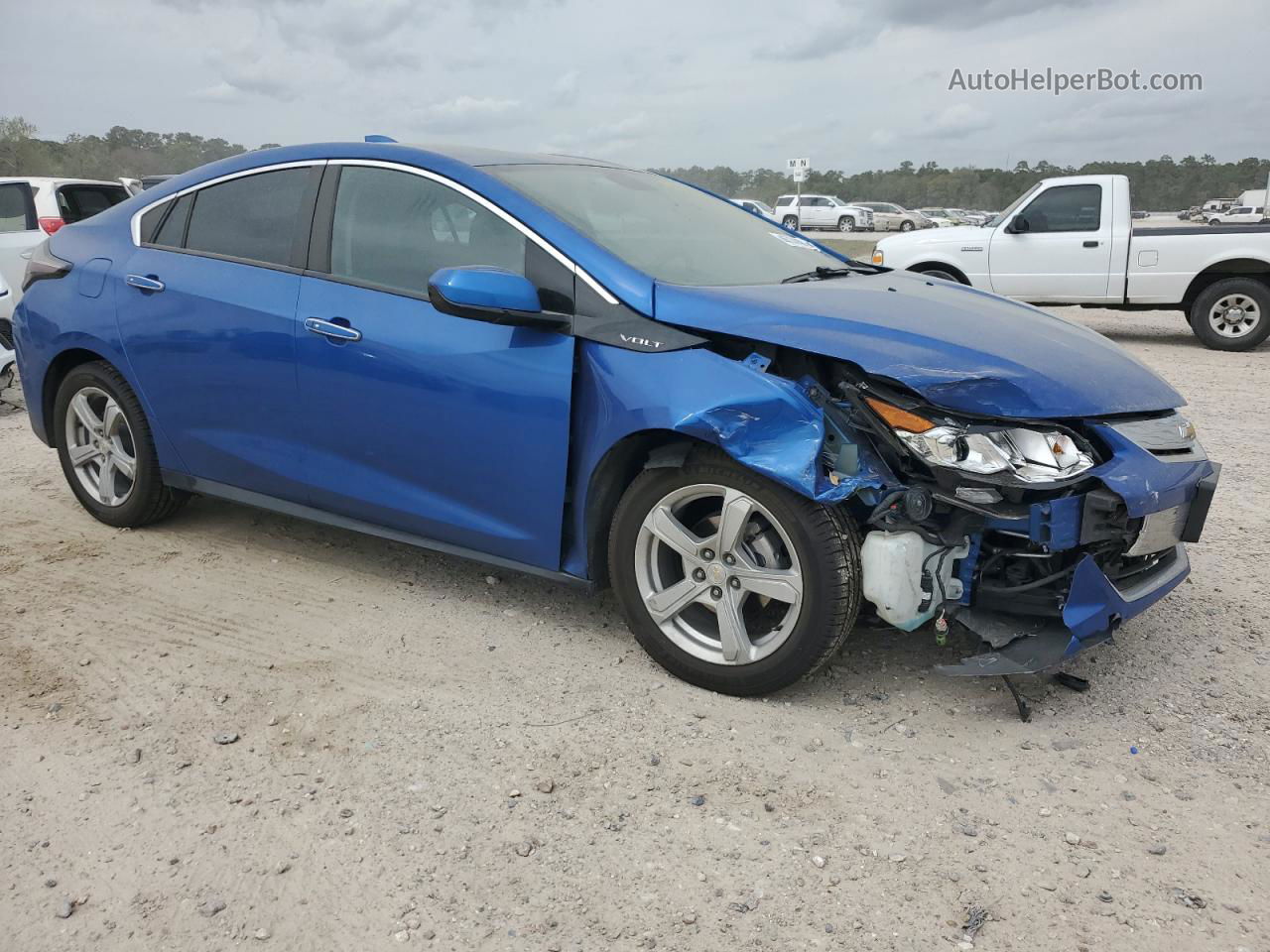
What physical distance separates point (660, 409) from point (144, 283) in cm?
249

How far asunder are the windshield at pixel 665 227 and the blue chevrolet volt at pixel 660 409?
0.02 m

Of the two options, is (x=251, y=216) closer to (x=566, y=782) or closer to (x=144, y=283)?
(x=144, y=283)

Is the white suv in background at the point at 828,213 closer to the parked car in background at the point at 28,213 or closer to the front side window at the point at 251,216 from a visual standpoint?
the parked car in background at the point at 28,213

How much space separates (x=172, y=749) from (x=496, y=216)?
6.37 ft

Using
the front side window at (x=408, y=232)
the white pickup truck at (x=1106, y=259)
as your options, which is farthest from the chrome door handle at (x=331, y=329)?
the white pickup truck at (x=1106, y=259)

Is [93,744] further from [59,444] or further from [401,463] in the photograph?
[59,444]

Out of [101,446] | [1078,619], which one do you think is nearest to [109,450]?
[101,446]

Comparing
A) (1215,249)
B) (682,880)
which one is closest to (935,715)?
(682,880)

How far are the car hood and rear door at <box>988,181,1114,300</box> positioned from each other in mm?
8224

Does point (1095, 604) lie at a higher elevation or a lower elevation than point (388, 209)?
→ lower

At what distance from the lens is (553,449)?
10.6ft

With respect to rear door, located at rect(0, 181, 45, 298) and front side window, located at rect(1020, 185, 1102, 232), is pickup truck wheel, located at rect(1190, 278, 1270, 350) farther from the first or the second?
rear door, located at rect(0, 181, 45, 298)

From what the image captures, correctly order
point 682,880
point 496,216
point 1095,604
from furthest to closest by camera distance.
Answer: point 496,216
point 1095,604
point 682,880

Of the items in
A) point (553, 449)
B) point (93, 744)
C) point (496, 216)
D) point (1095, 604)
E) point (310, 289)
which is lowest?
point (93, 744)
